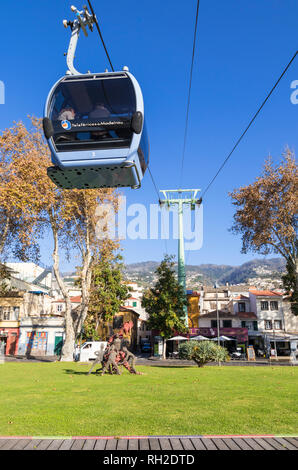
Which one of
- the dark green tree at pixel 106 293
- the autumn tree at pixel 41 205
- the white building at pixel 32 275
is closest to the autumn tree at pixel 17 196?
the autumn tree at pixel 41 205

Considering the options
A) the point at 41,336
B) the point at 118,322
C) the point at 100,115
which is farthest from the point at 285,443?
the point at 118,322

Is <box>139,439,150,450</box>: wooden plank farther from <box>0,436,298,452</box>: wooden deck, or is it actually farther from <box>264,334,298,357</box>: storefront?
<box>264,334,298,357</box>: storefront

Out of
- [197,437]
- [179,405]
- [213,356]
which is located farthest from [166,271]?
[197,437]

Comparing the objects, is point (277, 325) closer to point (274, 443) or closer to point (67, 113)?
point (274, 443)

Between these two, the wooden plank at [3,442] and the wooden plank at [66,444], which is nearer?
the wooden plank at [66,444]

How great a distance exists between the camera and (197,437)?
527 cm

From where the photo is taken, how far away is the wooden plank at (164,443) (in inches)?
190

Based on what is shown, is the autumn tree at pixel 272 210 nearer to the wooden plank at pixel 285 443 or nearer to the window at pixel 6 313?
the wooden plank at pixel 285 443

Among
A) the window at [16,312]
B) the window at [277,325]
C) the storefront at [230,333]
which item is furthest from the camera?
the window at [277,325]

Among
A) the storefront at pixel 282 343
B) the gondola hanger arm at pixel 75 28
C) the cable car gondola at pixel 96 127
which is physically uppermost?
the gondola hanger arm at pixel 75 28

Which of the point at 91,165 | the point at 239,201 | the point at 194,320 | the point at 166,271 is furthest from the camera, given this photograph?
the point at 194,320

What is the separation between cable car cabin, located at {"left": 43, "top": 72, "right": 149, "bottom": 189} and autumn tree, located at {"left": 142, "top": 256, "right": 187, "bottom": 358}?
34503mm

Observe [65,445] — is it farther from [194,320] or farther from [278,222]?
[194,320]

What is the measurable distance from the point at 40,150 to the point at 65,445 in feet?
86.1
